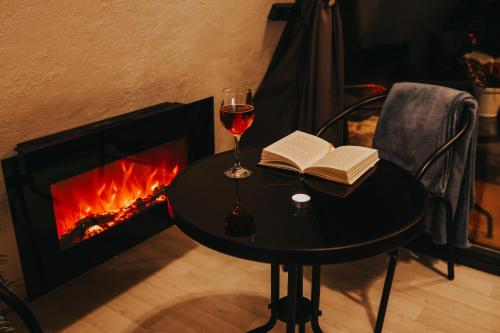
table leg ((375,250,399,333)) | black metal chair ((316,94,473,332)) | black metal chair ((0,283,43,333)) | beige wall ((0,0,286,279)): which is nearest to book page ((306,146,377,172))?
black metal chair ((316,94,473,332))

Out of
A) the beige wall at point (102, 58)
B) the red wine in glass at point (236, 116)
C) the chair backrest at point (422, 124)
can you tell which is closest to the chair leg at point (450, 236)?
the chair backrest at point (422, 124)

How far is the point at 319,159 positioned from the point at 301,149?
74 millimetres

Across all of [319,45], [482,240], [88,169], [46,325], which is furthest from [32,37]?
[482,240]

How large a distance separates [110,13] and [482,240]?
6.34 feet

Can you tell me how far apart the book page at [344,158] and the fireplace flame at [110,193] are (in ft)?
2.18

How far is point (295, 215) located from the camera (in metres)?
1.18

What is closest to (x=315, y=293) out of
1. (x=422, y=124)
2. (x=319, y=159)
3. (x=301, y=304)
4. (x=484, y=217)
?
(x=301, y=304)

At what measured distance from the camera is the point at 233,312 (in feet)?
6.12

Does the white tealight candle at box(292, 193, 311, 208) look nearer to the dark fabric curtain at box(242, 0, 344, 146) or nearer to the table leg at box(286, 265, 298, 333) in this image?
the table leg at box(286, 265, 298, 333)

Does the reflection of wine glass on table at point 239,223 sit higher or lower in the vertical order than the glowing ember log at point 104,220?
higher

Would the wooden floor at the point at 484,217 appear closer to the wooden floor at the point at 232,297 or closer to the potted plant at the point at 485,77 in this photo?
the wooden floor at the point at 232,297

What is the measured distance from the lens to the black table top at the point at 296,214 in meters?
1.04

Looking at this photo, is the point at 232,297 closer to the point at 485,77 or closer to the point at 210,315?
the point at 210,315

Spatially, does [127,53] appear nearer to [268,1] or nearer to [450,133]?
[268,1]
